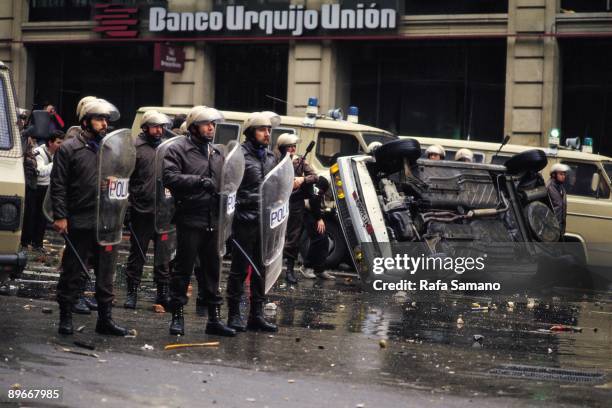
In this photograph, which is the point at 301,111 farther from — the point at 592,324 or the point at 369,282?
the point at 592,324

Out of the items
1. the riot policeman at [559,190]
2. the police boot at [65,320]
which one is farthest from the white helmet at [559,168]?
the police boot at [65,320]

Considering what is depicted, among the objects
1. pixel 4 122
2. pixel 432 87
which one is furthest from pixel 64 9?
pixel 4 122

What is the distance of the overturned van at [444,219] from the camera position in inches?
571

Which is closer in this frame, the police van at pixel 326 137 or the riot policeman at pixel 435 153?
the riot policeman at pixel 435 153

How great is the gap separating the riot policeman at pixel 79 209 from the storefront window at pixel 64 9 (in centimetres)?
2201

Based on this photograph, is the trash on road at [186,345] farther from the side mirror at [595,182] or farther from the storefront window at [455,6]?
the storefront window at [455,6]

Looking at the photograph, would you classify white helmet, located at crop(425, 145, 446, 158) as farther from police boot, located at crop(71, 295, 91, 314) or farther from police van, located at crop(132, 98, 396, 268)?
police boot, located at crop(71, 295, 91, 314)

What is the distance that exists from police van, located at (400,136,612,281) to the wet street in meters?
4.57

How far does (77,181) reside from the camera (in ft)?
31.6

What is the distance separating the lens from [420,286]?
15086 millimetres

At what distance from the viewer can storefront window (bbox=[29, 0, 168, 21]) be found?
104 feet

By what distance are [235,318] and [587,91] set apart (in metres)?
17.5

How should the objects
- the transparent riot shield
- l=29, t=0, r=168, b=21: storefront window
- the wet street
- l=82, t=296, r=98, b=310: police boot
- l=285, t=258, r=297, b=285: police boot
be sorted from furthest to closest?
l=29, t=0, r=168, b=21: storefront window → l=285, t=258, r=297, b=285: police boot → the transparent riot shield → l=82, t=296, r=98, b=310: police boot → the wet street

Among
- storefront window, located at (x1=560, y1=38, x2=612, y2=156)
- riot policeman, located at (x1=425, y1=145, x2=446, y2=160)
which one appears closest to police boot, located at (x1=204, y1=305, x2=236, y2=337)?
riot policeman, located at (x1=425, y1=145, x2=446, y2=160)
